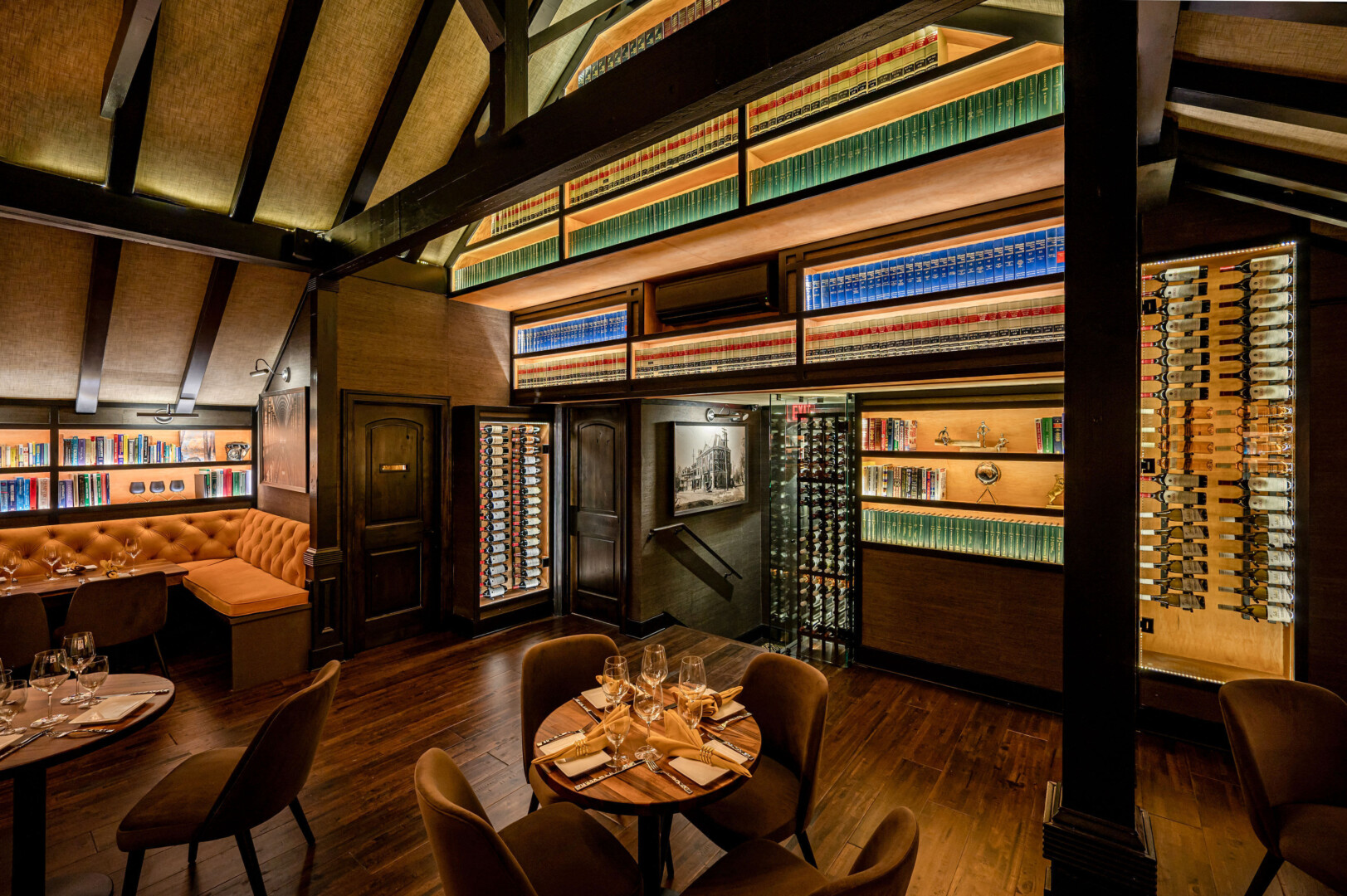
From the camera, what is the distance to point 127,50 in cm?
308

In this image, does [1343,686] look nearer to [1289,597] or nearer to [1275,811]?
[1289,597]

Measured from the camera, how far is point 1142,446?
11.5 ft

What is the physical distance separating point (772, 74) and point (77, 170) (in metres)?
4.37

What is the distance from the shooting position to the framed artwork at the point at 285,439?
4.88 m

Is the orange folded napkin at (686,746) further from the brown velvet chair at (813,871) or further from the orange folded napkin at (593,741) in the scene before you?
the brown velvet chair at (813,871)

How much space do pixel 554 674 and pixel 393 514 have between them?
3058mm

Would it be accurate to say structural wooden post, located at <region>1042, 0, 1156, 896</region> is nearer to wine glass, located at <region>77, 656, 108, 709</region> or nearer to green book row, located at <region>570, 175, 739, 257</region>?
green book row, located at <region>570, 175, 739, 257</region>

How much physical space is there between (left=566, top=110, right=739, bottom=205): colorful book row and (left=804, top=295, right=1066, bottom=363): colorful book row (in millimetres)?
1317

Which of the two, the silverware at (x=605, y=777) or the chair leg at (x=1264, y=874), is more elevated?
the silverware at (x=605, y=777)

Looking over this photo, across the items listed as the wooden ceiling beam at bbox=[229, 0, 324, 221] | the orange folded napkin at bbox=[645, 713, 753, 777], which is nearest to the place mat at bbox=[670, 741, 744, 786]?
the orange folded napkin at bbox=[645, 713, 753, 777]

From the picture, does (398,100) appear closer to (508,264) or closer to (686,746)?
(508,264)

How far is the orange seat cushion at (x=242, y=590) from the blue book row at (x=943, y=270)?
436cm

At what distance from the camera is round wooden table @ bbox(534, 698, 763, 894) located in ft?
5.62

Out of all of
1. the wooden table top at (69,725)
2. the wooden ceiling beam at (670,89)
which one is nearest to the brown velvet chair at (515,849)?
the wooden table top at (69,725)
